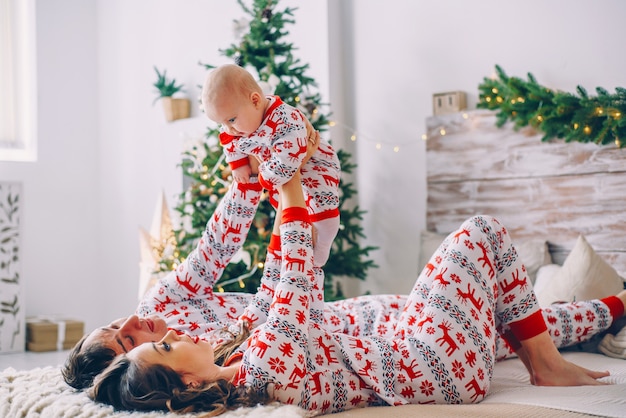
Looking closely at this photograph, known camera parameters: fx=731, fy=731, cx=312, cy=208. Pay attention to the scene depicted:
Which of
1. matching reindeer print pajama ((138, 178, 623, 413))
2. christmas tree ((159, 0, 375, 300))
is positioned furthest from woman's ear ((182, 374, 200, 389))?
christmas tree ((159, 0, 375, 300))

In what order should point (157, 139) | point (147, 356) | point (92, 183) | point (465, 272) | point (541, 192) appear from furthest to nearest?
point (92, 183) → point (157, 139) → point (541, 192) → point (465, 272) → point (147, 356)

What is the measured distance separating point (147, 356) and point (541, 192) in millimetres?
2343

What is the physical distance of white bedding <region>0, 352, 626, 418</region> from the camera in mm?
1415

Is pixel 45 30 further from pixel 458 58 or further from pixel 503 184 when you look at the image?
pixel 503 184

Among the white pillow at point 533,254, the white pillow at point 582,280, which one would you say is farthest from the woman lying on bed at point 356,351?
the white pillow at point 533,254

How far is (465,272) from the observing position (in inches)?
70.7

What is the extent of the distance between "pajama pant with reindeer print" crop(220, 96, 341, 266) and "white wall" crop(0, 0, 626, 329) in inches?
70.5

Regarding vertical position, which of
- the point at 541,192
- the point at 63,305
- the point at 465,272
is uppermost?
the point at 541,192

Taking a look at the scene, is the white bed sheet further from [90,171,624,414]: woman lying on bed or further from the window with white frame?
the window with white frame

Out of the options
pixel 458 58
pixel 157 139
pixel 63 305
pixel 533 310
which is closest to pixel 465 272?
pixel 533 310

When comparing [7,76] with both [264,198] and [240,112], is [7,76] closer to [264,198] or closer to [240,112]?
[264,198]

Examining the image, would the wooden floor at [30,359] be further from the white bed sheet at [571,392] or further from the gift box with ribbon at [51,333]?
the white bed sheet at [571,392]

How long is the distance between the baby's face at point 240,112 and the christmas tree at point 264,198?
1632mm

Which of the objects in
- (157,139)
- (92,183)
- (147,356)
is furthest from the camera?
(92,183)
